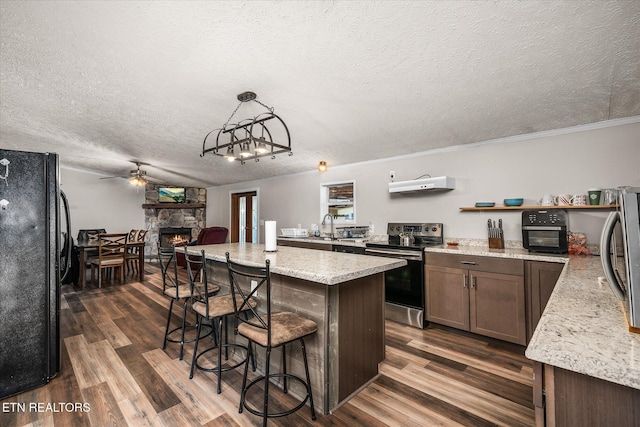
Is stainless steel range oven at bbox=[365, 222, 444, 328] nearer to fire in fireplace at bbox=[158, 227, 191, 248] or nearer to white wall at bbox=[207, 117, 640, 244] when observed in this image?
white wall at bbox=[207, 117, 640, 244]

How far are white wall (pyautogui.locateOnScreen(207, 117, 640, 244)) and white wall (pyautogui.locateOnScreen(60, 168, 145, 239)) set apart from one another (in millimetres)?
5272

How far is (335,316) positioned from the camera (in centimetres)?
188

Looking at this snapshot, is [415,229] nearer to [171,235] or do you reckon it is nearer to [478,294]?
[478,294]

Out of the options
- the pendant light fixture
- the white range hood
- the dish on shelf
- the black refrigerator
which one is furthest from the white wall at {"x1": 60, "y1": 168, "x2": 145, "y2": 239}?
the dish on shelf

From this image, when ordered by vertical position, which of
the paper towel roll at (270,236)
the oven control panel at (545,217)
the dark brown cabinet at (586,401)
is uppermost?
the oven control panel at (545,217)

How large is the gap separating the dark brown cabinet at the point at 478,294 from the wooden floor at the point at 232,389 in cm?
18

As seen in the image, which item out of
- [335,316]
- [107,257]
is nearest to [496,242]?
[335,316]

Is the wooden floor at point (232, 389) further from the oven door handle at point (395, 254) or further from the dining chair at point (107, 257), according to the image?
the dining chair at point (107, 257)

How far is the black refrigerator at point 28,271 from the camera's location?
199 cm

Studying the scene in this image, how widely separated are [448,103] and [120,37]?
8.21 feet

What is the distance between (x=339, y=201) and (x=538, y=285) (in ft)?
10.4

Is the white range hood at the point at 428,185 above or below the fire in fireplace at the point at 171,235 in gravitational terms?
above

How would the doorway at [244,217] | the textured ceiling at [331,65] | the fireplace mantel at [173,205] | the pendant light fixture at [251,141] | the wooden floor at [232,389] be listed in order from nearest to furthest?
the textured ceiling at [331,65], the wooden floor at [232,389], the pendant light fixture at [251,141], the doorway at [244,217], the fireplace mantel at [173,205]

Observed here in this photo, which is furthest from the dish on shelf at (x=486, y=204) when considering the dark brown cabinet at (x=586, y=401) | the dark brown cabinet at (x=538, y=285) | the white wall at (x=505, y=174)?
the dark brown cabinet at (x=586, y=401)
